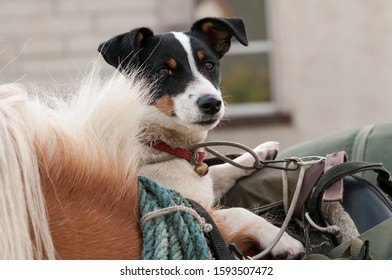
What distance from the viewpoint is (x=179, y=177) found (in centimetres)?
170

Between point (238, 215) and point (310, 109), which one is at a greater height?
point (238, 215)

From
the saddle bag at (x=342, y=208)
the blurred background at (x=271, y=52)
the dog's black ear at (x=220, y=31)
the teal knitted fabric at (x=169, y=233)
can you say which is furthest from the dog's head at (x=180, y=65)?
the blurred background at (x=271, y=52)

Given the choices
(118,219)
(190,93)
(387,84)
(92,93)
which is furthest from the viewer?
(387,84)

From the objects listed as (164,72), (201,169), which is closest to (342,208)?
(201,169)

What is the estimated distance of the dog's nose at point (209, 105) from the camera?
1.81 metres

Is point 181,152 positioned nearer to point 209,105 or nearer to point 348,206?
point 209,105

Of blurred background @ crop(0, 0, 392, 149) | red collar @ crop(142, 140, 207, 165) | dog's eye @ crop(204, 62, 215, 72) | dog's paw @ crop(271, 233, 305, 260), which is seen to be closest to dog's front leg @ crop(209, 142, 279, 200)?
red collar @ crop(142, 140, 207, 165)

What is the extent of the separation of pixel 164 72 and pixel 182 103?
0.09 metres

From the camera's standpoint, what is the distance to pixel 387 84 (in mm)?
6172

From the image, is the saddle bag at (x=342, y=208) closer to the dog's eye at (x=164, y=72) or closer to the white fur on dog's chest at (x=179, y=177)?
the white fur on dog's chest at (x=179, y=177)

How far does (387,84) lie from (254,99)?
1.01 m
